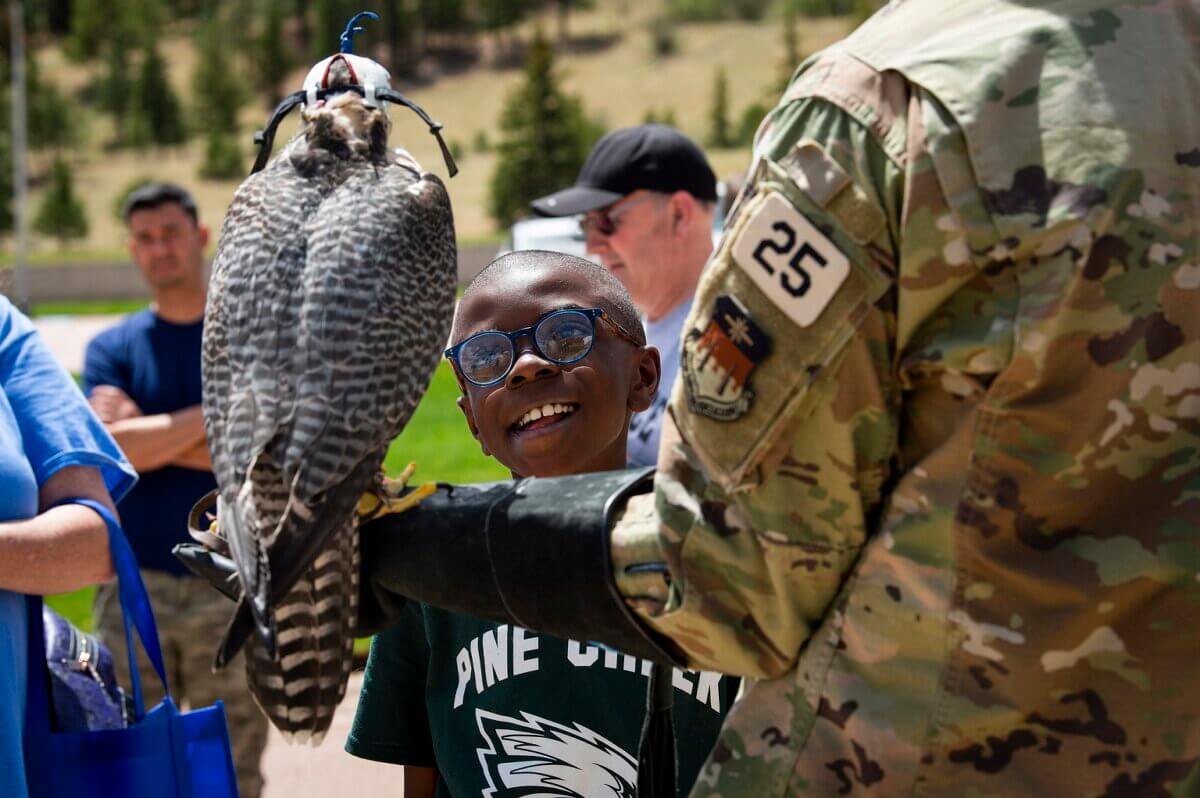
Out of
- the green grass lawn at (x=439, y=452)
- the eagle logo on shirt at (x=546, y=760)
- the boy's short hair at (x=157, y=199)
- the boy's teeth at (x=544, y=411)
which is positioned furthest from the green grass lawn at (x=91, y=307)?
the eagle logo on shirt at (x=546, y=760)

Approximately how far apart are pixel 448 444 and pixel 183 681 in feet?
27.3

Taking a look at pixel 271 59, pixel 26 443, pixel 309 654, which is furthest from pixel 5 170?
pixel 309 654

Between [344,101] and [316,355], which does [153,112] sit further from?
[316,355]

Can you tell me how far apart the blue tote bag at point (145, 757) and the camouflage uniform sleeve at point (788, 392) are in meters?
1.47

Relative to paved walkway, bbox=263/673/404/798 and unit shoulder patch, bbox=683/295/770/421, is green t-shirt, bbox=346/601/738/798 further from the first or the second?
paved walkway, bbox=263/673/404/798

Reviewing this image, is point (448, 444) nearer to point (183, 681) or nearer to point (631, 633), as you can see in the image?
point (183, 681)

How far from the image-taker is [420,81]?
3110 inches

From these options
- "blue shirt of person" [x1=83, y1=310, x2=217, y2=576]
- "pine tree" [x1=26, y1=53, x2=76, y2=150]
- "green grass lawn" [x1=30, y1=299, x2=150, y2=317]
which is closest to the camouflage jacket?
"blue shirt of person" [x1=83, y1=310, x2=217, y2=576]

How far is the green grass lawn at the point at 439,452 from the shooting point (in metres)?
10.9

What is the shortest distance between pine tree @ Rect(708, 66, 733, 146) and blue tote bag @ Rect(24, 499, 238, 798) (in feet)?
196

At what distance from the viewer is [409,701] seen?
244 centimetres

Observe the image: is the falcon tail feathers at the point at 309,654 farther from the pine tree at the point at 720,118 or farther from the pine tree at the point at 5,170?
the pine tree at the point at 5,170

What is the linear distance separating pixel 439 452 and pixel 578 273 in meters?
10.1

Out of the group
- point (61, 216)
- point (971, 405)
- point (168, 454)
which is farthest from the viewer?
point (61, 216)
